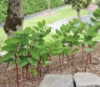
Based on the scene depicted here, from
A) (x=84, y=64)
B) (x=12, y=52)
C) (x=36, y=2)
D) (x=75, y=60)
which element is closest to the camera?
(x=12, y=52)

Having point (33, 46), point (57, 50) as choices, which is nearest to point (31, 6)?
point (57, 50)

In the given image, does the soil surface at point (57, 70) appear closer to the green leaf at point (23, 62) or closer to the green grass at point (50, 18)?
the green leaf at point (23, 62)

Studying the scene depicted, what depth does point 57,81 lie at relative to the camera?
9.43ft

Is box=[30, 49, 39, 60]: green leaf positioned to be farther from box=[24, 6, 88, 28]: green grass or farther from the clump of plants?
box=[24, 6, 88, 28]: green grass

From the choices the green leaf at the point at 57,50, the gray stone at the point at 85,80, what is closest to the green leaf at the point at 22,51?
the green leaf at the point at 57,50

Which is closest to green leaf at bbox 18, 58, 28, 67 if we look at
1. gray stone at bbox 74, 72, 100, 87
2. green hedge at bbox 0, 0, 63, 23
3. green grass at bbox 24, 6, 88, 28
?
gray stone at bbox 74, 72, 100, 87

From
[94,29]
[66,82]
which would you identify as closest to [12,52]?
[66,82]

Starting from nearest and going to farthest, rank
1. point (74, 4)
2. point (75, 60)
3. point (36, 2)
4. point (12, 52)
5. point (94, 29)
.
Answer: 1. point (12, 52)
2. point (94, 29)
3. point (75, 60)
4. point (74, 4)
5. point (36, 2)

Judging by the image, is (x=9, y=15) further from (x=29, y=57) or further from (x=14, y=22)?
(x=29, y=57)

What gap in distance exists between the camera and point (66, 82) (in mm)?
2820

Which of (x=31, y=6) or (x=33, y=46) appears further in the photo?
(x=31, y=6)

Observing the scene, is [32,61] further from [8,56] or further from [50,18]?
[50,18]

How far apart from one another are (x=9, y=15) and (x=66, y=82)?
1448 millimetres

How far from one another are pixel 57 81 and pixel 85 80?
30 cm
